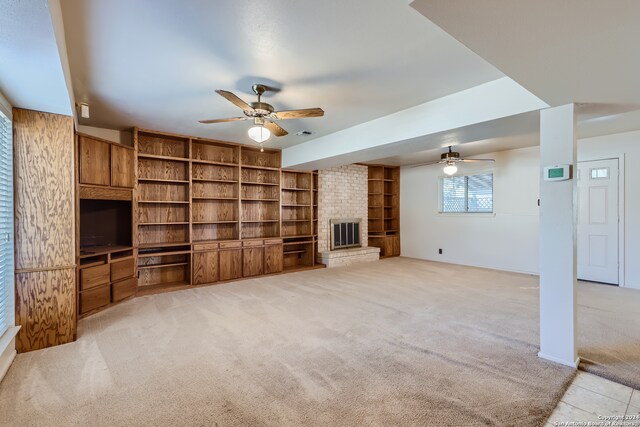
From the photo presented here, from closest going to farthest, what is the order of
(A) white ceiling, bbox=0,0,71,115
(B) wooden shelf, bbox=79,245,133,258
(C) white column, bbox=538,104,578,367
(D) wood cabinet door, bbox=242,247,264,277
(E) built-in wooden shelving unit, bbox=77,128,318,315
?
(A) white ceiling, bbox=0,0,71,115 < (C) white column, bbox=538,104,578,367 < (B) wooden shelf, bbox=79,245,133,258 < (E) built-in wooden shelving unit, bbox=77,128,318,315 < (D) wood cabinet door, bbox=242,247,264,277

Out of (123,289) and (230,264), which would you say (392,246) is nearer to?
(230,264)

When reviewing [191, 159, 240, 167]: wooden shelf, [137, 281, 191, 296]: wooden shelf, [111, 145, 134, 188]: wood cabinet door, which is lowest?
[137, 281, 191, 296]: wooden shelf

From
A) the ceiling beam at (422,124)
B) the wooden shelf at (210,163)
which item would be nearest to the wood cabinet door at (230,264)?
the wooden shelf at (210,163)

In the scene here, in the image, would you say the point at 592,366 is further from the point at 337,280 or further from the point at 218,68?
the point at 218,68

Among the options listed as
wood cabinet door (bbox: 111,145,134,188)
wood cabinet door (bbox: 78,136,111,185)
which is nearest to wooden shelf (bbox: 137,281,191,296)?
wood cabinet door (bbox: 111,145,134,188)

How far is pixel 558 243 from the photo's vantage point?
2459 mm

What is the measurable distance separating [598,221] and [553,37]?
5089mm

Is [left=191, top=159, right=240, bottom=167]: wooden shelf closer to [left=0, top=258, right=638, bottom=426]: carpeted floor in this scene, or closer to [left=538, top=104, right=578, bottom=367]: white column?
[left=0, top=258, right=638, bottom=426]: carpeted floor

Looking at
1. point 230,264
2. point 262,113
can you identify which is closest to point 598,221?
point 262,113

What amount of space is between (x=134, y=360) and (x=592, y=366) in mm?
3728

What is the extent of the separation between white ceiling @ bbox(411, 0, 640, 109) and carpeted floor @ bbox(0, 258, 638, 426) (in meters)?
2.10

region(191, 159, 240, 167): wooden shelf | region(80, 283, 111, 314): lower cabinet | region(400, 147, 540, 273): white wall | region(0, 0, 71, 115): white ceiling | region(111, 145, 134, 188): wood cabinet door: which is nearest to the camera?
region(0, 0, 71, 115): white ceiling

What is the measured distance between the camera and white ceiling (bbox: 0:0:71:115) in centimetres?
138

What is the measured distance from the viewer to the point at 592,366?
2.38m
